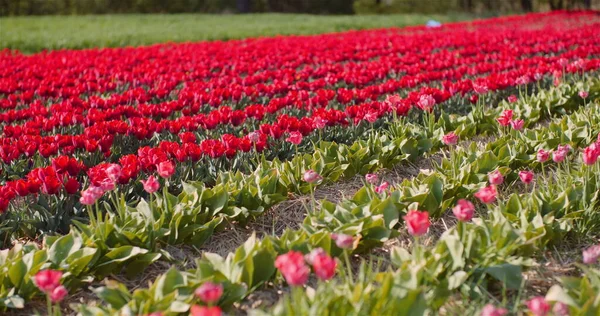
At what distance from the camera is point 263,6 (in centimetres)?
3294

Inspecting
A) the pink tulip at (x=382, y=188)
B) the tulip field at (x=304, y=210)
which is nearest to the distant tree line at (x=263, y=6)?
the tulip field at (x=304, y=210)

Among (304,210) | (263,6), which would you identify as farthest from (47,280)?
(263,6)

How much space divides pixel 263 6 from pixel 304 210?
99.4 feet

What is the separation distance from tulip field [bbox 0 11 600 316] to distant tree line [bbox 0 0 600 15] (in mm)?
24368

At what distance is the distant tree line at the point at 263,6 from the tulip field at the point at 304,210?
24.4 m

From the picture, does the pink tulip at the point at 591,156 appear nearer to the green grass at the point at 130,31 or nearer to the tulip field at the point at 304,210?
the tulip field at the point at 304,210

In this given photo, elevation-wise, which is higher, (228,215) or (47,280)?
(47,280)

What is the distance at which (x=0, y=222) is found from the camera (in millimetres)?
3396

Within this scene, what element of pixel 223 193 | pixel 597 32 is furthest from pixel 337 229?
pixel 597 32

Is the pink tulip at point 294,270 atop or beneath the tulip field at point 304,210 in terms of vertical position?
atop

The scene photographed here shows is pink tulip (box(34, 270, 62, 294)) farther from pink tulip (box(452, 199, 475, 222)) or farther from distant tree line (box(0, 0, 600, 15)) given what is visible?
distant tree line (box(0, 0, 600, 15))

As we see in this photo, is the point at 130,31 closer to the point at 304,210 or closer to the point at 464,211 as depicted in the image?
the point at 304,210

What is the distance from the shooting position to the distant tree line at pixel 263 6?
28.5 m

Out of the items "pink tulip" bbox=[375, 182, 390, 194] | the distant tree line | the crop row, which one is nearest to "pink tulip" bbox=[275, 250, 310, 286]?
the crop row
